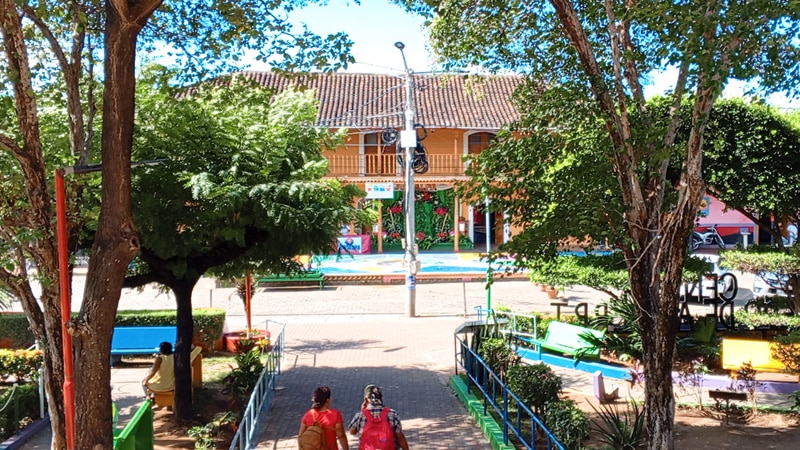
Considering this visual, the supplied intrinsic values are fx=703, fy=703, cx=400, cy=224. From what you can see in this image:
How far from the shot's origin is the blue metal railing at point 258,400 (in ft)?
26.5

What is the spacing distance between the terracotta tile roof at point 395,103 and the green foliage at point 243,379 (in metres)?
19.5

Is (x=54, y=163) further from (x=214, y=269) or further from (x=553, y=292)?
(x=553, y=292)

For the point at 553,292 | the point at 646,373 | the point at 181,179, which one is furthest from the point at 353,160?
the point at 646,373

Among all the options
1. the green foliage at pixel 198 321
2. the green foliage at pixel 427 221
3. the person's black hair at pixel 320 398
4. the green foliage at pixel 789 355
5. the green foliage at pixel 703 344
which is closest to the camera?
the person's black hair at pixel 320 398

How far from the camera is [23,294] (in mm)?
7125

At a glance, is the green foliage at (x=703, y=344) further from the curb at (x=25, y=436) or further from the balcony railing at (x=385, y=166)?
the balcony railing at (x=385, y=166)

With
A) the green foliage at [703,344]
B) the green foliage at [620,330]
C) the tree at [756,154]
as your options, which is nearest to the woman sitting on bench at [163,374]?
the green foliage at [620,330]

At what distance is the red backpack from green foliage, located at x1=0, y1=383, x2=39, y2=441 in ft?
19.2

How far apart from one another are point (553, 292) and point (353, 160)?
46.5ft

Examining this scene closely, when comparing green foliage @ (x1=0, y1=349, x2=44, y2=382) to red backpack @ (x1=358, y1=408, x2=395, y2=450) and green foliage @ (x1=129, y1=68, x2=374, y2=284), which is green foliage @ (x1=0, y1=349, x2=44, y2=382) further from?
red backpack @ (x1=358, y1=408, x2=395, y2=450)

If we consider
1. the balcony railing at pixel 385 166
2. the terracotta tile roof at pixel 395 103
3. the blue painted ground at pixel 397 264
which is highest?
the terracotta tile roof at pixel 395 103

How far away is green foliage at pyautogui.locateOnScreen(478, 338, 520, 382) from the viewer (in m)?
10.7

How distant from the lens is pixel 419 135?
1262 inches

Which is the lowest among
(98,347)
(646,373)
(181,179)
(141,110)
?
(646,373)
